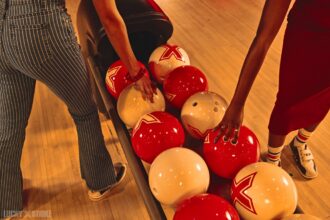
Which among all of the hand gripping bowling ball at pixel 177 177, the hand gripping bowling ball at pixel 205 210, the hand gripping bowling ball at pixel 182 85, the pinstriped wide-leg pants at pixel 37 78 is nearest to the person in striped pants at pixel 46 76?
the pinstriped wide-leg pants at pixel 37 78

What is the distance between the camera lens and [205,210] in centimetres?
97

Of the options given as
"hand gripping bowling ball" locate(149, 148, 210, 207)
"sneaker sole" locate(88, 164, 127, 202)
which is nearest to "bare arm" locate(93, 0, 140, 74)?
"hand gripping bowling ball" locate(149, 148, 210, 207)

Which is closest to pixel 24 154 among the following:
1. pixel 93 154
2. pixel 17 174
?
pixel 17 174

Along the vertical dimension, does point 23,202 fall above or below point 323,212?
below

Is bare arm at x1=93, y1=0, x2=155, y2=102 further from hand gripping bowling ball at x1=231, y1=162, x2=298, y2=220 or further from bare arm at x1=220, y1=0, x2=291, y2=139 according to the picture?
hand gripping bowling ball at x1=231, y1=162, x2=298, y2=220

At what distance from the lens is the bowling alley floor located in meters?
1.78

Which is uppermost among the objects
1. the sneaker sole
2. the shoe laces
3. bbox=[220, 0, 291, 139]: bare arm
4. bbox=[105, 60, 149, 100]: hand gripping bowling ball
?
bbox=[220, 0, 291, 139]: bare arm

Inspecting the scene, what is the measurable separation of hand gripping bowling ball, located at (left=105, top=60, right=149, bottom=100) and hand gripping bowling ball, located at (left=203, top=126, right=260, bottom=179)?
1.83 ft

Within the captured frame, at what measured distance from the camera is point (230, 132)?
3.76 feet

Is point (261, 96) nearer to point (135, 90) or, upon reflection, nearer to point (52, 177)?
point (135, 90)

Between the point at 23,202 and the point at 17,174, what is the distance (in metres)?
0.27

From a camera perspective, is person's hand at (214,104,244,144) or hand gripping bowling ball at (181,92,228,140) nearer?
person's hand at (214,104,244,144)

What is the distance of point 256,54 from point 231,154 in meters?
0.36

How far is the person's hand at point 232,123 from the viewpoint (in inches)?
44.4
